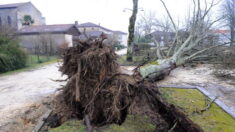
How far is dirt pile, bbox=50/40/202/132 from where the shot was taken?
2754 millimetres

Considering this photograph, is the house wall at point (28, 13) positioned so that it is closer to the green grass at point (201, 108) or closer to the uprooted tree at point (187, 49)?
the uprooted tree at point (187, 49)

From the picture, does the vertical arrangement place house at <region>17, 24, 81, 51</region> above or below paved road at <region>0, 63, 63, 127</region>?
above

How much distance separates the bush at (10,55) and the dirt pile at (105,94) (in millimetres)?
8050

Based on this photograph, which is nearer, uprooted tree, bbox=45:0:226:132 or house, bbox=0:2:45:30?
uprooted tree, bbox=45:0:226:132

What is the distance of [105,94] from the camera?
297 cm

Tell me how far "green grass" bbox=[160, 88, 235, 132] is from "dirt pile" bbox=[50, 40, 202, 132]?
809mm

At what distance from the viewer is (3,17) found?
2639cm

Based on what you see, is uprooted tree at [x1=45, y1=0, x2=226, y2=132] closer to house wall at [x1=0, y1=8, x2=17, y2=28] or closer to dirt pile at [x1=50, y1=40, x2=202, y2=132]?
dirt pile at [x1=50, y1=40, x2=202, y2=132]

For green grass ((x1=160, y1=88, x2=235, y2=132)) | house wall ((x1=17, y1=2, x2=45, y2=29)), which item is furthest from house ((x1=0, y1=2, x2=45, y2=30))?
green grass ((x1=160, y1=88, x2=235, y2=132))

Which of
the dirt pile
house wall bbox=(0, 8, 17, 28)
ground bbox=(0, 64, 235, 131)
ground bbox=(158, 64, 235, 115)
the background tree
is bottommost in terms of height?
ground bbox=(0, 64, 235, 131)

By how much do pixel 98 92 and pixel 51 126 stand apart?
4.09ft

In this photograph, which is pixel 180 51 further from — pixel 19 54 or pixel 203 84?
pixel 19 54

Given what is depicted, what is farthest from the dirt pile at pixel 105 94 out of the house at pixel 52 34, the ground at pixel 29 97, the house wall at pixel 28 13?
the house wall at pixel 28 13

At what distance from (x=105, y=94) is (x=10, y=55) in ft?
30.9
